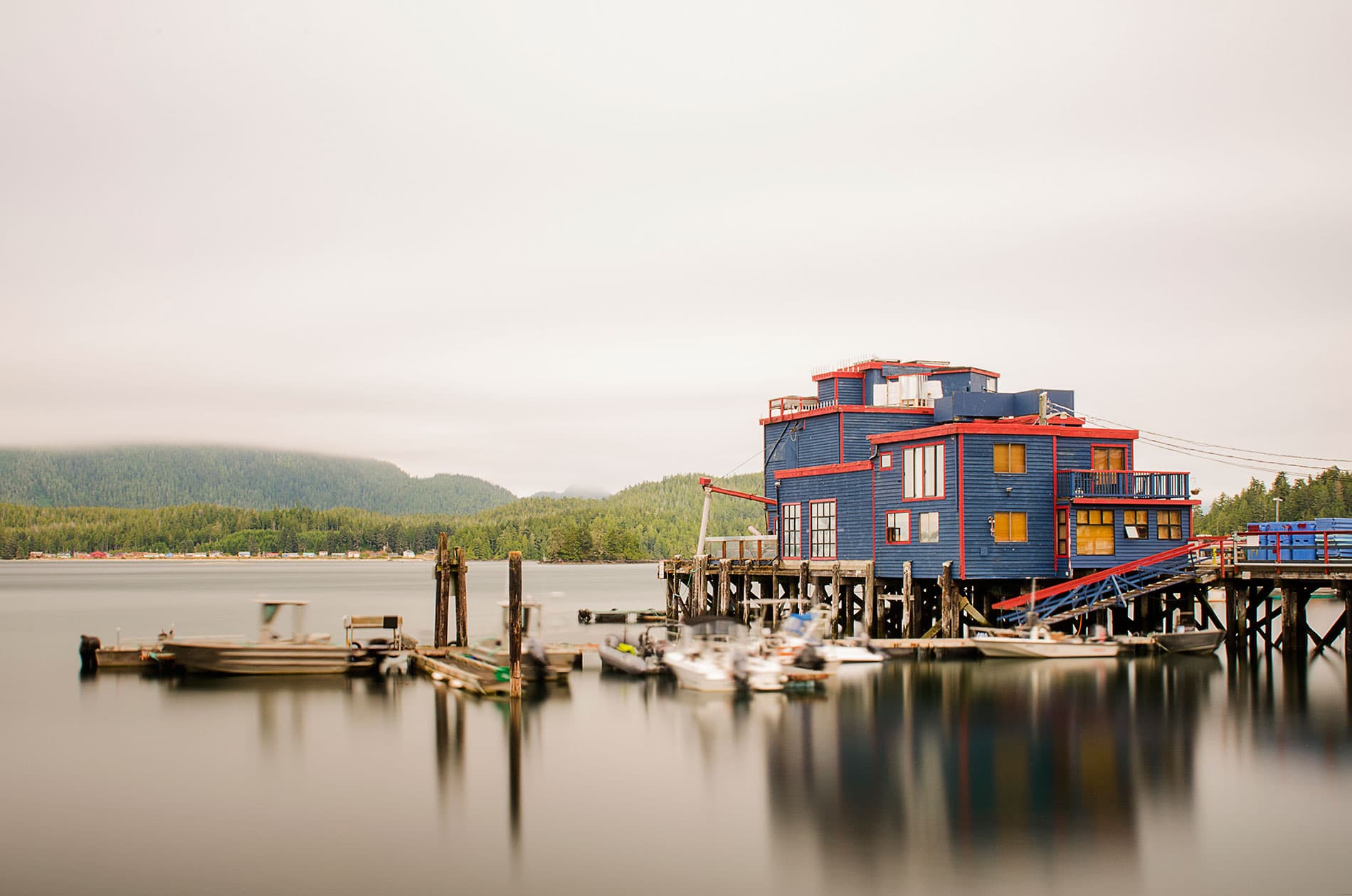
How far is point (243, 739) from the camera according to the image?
115 feet

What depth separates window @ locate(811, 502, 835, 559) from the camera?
55.5 meters

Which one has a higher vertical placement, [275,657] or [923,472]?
[923,472]

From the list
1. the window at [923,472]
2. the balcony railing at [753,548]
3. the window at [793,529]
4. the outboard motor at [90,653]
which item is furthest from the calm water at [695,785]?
the balcony railing at [753,548]

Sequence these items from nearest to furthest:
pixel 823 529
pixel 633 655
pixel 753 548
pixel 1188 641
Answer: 1. pixel 633 655
2. pixel 1188 641
3. pixel 823 529
4. pixel 753 548

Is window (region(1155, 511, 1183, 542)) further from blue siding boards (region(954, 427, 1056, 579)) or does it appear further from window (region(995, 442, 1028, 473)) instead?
window (region(995, 442, 1028, 473))

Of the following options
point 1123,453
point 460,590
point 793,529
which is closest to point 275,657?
point 460,590

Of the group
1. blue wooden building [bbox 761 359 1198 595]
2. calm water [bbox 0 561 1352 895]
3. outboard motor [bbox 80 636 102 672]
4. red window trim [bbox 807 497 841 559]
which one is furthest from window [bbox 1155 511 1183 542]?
outboard motor [bbox 80 636 102 672]

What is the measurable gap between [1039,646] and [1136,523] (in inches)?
265

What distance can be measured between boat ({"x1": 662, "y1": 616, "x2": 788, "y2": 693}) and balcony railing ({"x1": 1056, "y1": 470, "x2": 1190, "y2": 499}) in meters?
14.6

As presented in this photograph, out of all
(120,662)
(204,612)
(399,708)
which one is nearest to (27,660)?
(120,662)

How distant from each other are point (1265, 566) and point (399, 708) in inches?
1288

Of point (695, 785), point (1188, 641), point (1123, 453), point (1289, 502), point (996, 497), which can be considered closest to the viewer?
point (695, 785)

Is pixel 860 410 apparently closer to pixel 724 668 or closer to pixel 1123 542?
pixel 1123 542

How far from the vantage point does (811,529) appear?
187ft
